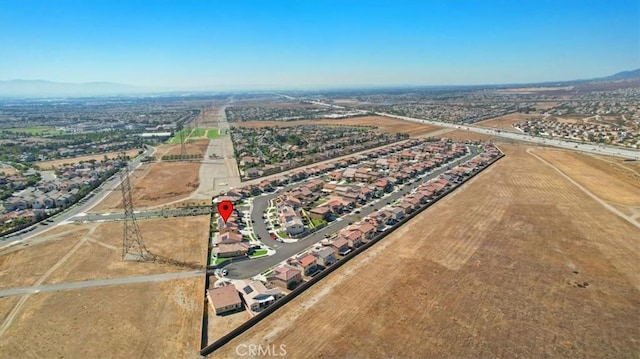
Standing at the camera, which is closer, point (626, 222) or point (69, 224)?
point (626, 222)

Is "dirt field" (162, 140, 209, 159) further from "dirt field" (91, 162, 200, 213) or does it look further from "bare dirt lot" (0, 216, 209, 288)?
"bare dirt lot" (0, 216, 209, 288)

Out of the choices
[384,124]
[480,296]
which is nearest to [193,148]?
[384,124]

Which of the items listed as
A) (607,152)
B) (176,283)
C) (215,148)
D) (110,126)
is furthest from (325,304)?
(110,126)

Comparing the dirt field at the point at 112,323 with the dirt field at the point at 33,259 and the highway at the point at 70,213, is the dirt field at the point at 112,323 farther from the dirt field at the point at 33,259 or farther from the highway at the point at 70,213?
the highway at the point at 70,213

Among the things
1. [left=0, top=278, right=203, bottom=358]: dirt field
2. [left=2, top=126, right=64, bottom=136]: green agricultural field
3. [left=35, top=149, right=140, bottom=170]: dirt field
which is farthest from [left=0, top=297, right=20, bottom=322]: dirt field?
[left=2, top=126, right=64, bottom=136]: green agricultural field

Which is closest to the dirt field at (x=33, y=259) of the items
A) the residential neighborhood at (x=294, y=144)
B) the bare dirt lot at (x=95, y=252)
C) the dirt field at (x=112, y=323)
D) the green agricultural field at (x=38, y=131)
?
→ the bare dirt lot at (x=95, y=252)

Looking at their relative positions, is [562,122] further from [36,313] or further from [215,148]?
[36,313]

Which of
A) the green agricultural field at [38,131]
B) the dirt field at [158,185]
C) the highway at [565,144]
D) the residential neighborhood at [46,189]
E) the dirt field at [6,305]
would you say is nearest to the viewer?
the dirt field at [6,305]
